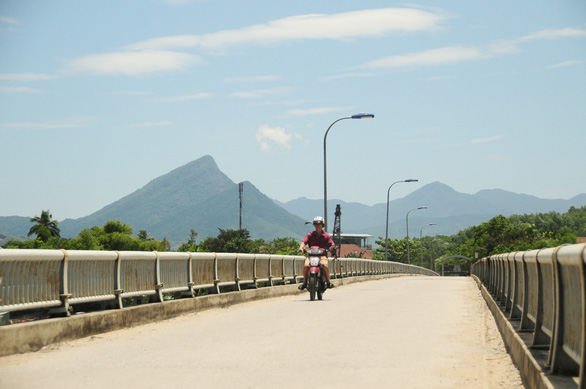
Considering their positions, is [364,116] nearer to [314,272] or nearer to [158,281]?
[314,272]

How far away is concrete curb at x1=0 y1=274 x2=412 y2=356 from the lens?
8.87 metres

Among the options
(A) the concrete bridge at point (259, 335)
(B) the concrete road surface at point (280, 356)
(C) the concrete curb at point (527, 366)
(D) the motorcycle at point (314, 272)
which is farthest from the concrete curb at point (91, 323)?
(C) the concrete curb at point (527, 366)

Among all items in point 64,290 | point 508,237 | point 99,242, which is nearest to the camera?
point 64,290

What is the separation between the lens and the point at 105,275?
11.8m

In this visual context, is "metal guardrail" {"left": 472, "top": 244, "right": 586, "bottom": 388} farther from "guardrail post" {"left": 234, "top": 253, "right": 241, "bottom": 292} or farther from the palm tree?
the palm tree

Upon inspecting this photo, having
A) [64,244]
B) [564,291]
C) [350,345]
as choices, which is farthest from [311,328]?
[64,244]

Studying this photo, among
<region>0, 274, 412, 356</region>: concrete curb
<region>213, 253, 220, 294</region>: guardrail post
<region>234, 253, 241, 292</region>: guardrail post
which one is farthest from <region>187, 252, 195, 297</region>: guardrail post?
<region>234, 253, 241, 292</region>: guardrail post

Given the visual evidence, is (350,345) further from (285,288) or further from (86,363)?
(285,288)

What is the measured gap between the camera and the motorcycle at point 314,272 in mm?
18578

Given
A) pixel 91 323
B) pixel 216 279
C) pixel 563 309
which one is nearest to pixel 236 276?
pixel 216 279

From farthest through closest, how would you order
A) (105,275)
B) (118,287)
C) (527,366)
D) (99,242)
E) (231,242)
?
(99,242)
(231,242)
(118,287)
(105,275)
(527,366)

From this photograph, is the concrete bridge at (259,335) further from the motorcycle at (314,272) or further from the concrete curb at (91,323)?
the motorcycle at (314,272)

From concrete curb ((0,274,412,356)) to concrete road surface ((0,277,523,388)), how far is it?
15 centimetres

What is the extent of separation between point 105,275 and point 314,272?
25.0 feet
